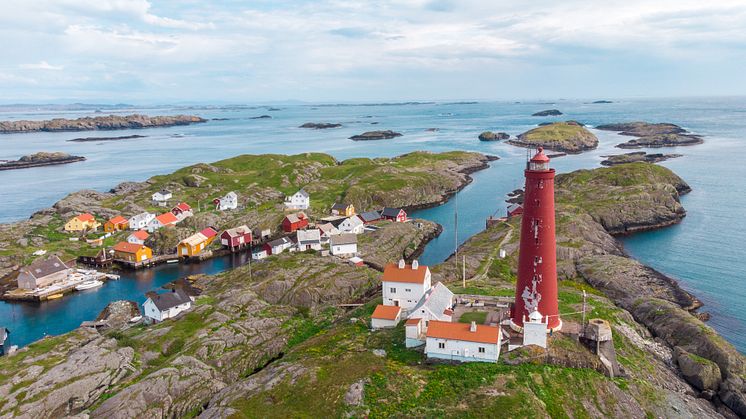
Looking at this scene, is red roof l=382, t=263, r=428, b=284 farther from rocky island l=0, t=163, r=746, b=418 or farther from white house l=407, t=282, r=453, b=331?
rocky island l=0, t=163, r=746, b=418

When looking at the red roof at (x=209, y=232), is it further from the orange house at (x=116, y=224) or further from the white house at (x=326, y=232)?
the white house at (x=326, y=232)

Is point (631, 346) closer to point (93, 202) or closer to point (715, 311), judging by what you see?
point (715, 311)

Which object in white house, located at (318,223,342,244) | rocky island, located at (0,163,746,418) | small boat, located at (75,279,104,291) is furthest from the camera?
white house, located at (318,223,342,244)

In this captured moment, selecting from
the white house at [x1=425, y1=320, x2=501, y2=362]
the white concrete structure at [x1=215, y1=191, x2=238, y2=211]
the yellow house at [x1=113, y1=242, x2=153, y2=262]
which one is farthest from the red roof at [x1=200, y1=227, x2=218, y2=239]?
the white house at [x1=425, y1=320, x2=501, y2=362]

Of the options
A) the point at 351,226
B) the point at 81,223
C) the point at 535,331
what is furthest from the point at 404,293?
the point at 81,223

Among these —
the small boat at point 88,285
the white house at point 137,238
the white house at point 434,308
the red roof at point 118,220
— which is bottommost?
the small boat at point 88,285

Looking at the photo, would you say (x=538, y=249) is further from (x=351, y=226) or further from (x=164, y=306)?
(x=351, y=226)

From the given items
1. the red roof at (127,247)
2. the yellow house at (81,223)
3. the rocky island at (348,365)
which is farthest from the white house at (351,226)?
the yellow house at (81,223)
